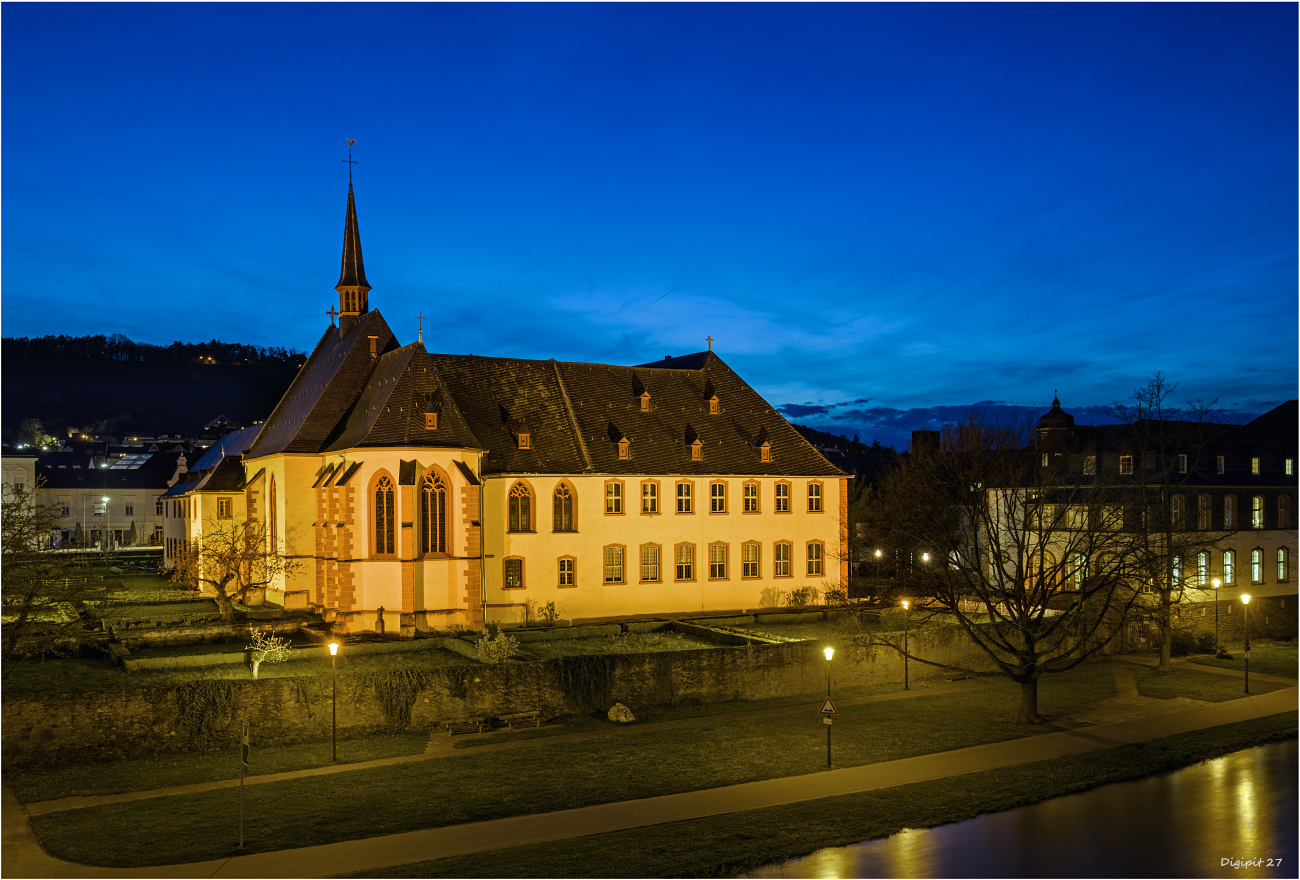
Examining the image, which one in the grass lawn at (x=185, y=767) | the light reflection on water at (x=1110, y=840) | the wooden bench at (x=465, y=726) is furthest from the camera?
the wooden bench at (x=465, y=726)

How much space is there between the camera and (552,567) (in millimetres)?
41781

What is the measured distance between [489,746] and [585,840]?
323 inches

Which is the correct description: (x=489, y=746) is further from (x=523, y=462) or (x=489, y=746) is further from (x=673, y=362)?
(x=673, y=362)

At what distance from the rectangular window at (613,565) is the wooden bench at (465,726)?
16250 mm

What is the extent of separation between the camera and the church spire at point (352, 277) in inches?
1908

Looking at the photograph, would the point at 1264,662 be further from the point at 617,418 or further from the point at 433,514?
the point at 433,514

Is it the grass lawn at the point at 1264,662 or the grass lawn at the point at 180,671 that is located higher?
the grass lawn at the point at 180,671

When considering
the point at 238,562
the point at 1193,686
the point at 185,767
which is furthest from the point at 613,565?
the point at 185,767

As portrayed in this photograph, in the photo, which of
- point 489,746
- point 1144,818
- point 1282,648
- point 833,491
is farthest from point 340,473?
point 1282,648

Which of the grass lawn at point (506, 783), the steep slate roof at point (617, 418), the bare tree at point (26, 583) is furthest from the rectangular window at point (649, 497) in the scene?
the bare tree at point (26, 583)

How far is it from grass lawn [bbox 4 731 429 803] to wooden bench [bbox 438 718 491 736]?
0.70m

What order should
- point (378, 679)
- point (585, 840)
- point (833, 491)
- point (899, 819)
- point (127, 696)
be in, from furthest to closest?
1. point (833, 491)
2. point (378, 679)
3. point (127, 696)
4. point (899, 819)
5. point (585, 840)

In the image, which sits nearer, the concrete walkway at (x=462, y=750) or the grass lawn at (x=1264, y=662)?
the concrete walkway at (x=462, y=750)

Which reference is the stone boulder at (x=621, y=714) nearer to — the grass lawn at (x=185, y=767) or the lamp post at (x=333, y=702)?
the grass lawn at (x=185, y=767)
